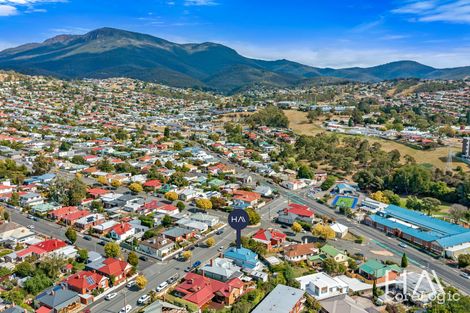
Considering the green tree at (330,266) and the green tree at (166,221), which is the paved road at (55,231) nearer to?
the green tree at (166,221)

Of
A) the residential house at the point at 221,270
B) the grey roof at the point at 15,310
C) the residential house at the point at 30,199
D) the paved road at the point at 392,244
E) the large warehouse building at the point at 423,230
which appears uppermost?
the residential house at the point at 30,199

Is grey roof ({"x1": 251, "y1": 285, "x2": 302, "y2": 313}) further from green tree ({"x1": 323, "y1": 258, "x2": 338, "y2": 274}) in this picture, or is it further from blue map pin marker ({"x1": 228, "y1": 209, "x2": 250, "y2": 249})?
blue map pin marker ({"x1": 228, "y1": 209, "x2": 250, "y2": 249})

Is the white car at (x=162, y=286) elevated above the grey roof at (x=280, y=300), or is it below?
below

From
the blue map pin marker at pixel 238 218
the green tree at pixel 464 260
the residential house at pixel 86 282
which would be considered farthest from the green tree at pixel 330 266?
the residential house at pixel 86 282

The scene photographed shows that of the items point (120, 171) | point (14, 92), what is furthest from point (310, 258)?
point (14, 92)

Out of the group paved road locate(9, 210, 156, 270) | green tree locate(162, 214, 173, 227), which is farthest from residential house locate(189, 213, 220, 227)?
paved road locate(9, 210, 156, 270)

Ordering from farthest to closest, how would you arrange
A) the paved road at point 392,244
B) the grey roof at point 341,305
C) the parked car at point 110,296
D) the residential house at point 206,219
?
the residential house at point 206,219 < the paved road at point 392,244 < the parked car at point 110,296 < the grey roof at point 341,305
